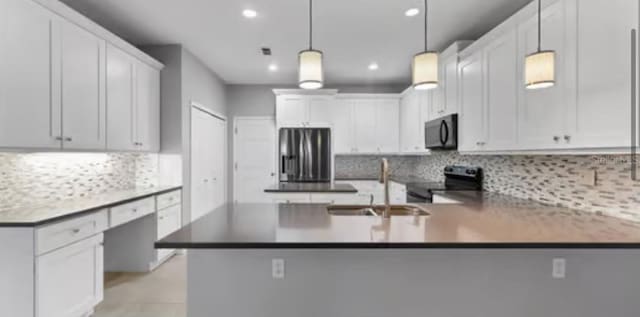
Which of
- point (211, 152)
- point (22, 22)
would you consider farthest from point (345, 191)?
point (22, 22)

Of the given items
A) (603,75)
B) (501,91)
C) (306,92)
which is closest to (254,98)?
(306,92)

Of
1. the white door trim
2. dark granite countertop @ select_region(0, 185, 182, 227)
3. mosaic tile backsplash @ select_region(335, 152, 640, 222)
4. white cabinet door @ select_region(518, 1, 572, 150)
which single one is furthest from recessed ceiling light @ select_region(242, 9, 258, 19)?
mosaic tile backsplash @ select_region(335, 152, 640, 222)

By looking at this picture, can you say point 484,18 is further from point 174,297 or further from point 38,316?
point 38,316

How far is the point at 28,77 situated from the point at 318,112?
3595 mm

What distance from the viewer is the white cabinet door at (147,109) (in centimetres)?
340

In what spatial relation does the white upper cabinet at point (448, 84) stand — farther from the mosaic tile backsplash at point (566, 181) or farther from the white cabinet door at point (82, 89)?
the white cabinet door at point (82, 89)

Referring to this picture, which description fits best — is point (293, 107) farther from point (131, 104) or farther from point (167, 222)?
point (167, 222)

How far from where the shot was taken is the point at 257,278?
1656mm

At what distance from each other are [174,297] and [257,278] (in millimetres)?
1676

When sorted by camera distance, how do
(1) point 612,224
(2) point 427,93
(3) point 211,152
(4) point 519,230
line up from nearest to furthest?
(4) point 519,230
(1) point 612,224
(2) point 427,93
(3) point 211,152

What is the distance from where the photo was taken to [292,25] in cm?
321

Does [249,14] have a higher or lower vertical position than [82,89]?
higher

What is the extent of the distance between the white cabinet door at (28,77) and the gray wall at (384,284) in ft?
4.82

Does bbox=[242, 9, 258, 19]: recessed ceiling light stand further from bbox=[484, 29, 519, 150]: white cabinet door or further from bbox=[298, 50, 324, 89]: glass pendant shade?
bbox=[484, 29, 519, 150]: white cabinet door
